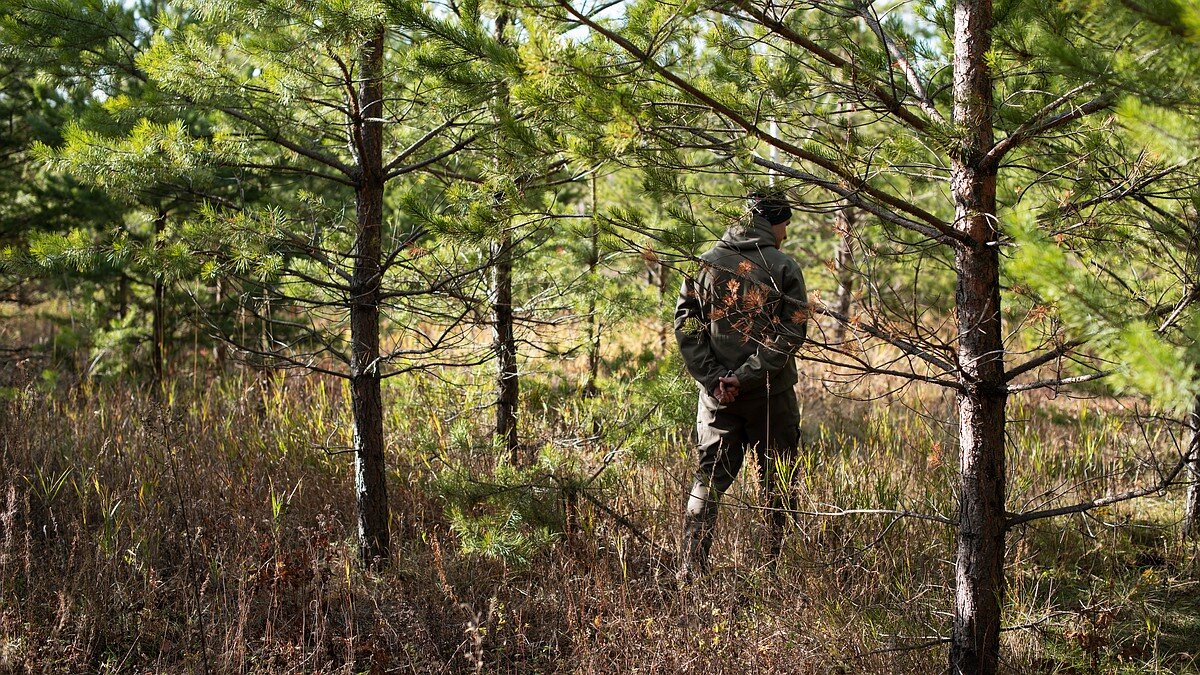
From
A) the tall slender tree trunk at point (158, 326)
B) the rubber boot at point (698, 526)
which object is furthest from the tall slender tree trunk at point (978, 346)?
the tall slender tree trunk at point (158, 326)

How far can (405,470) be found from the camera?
18.0 ft

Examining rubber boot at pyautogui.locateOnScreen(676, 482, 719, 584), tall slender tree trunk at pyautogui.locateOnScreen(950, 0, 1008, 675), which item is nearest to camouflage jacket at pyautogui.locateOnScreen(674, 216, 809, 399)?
rubber boot at pyautogui.locateOnScreen(676, 482, 719, 584)

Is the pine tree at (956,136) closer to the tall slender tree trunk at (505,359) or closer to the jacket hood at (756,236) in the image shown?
the jacket hood at (756,236)

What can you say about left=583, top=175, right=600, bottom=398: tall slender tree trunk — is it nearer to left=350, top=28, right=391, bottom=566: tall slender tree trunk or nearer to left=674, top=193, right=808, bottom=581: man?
left=674, top=193, right=808, bottom=581: man

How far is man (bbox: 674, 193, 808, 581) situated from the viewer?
417 centimetres

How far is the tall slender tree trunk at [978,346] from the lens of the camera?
2.89m

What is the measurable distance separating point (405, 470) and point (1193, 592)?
4347 mm

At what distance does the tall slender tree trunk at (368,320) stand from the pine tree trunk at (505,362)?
0.74 meters

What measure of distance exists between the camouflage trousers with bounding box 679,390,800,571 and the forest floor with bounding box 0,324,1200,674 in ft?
0.39

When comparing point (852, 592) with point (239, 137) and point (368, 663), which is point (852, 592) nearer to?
point (368, 663)

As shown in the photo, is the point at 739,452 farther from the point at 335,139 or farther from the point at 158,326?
the point at 158,326

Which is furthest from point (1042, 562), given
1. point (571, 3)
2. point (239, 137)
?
point (239, 137)

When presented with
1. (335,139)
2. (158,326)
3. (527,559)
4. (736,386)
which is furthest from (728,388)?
(158,326)

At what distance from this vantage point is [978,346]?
2932 millimetres
